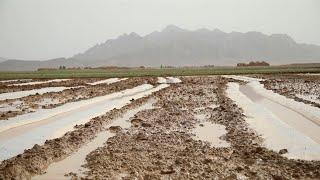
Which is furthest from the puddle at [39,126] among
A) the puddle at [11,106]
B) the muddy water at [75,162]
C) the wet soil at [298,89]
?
the wet soil at [298,89]

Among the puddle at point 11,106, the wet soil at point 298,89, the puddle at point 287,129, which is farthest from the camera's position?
the wet soil at point 298,89

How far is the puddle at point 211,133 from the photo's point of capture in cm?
969

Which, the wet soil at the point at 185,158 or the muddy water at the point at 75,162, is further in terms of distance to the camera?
the muddy water at the point at 75,162

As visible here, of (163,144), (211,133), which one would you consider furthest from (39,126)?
(211,133)

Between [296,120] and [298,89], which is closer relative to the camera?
[296,120]

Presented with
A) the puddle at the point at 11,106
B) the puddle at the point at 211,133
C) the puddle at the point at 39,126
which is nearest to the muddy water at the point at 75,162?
the puddle at the point at 39,126

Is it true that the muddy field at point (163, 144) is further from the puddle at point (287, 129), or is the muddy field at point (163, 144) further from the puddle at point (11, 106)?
the puddle at point (11, 106)

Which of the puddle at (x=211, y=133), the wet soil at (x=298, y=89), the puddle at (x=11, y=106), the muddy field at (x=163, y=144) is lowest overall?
the puddle at (x=11, y=106)

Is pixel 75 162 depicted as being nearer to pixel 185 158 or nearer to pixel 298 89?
pixel 185 158

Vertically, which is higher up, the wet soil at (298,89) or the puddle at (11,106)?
the wet soil at (298,89)

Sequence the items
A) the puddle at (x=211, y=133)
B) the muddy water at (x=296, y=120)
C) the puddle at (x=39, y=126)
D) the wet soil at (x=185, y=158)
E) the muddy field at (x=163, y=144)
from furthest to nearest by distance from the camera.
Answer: the muddy water at (x=296, y=120), the puddle at (x=211, y=133), the puddle at (x=39, y=126), the muddy field at (x=163, y=144), the wet soil at (x=185, y=158)

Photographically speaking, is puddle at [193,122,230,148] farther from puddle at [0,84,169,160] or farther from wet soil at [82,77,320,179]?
puddle at [0,84,169,160]

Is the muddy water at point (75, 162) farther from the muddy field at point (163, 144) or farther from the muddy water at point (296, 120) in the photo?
the muddy water at point (296, 120)

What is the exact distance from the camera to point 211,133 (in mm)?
10977
